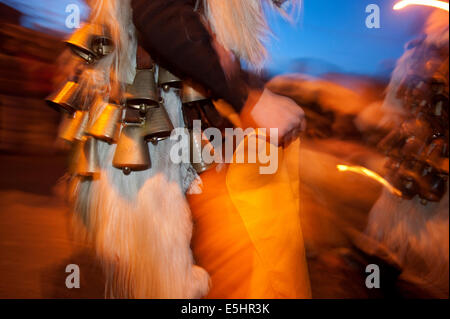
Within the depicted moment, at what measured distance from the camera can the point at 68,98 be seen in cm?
61

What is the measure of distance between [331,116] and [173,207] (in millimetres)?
653

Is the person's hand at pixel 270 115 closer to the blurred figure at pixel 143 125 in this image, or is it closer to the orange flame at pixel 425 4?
the blurred figure at pixel 143 125

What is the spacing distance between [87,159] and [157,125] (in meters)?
0.16

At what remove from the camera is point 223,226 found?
0.68m

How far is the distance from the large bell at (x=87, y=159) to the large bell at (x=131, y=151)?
2.0 inches

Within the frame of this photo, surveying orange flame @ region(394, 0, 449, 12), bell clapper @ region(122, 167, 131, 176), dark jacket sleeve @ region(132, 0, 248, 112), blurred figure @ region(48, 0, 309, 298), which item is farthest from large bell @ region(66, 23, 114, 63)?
orange flame @ region(394, 0, 449, 12)

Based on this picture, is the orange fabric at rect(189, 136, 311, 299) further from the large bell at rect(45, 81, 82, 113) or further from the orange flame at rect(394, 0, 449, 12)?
the orange flame at rect(394, 0, 449, 12)

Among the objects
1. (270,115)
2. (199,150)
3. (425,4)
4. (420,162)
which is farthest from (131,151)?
(425,4)

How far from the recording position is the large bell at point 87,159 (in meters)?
0.59

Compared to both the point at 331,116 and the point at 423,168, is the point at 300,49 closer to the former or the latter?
the point at 331,116

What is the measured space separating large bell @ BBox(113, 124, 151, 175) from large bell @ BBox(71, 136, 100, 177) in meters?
0.05

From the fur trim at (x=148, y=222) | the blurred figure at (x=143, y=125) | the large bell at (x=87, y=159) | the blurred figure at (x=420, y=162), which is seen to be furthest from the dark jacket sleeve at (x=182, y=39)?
the blurred figure at (x=420, y=162)

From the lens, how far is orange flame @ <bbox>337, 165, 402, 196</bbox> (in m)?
0.94

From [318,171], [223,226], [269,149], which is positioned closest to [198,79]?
[269,149]
